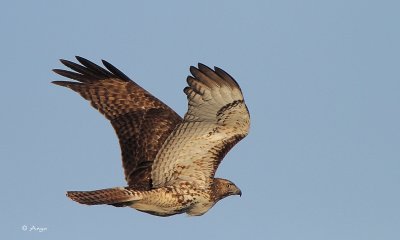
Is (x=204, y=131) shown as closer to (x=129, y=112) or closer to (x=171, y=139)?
(x=171, y=139)

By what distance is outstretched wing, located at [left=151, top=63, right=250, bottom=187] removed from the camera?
42.6ft

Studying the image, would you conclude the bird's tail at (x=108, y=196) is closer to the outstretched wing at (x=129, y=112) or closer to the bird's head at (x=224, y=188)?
the outstretched wing at (x=129, y=112)

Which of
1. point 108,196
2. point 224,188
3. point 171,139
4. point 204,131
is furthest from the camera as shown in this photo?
point 224,188

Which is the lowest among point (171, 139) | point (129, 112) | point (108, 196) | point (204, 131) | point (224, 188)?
point (108, 196)

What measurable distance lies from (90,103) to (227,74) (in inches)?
147

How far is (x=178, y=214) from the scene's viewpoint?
1409cm

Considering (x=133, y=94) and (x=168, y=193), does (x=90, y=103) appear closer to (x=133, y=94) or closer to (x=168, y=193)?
(x=133, y=94)

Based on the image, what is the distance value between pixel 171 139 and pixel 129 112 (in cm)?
202

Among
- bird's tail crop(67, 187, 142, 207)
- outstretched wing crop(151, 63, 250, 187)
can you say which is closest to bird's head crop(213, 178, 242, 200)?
outstretched wing crop(151, 63, 250, 187)

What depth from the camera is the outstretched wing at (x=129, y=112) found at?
14695 millimetres

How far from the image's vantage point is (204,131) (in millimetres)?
13469

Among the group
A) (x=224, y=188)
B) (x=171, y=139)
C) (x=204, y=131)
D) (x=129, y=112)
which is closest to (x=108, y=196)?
(x=171, y=139)

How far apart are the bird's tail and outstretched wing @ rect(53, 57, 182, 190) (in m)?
0.60

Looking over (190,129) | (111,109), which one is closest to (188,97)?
(190,129)
